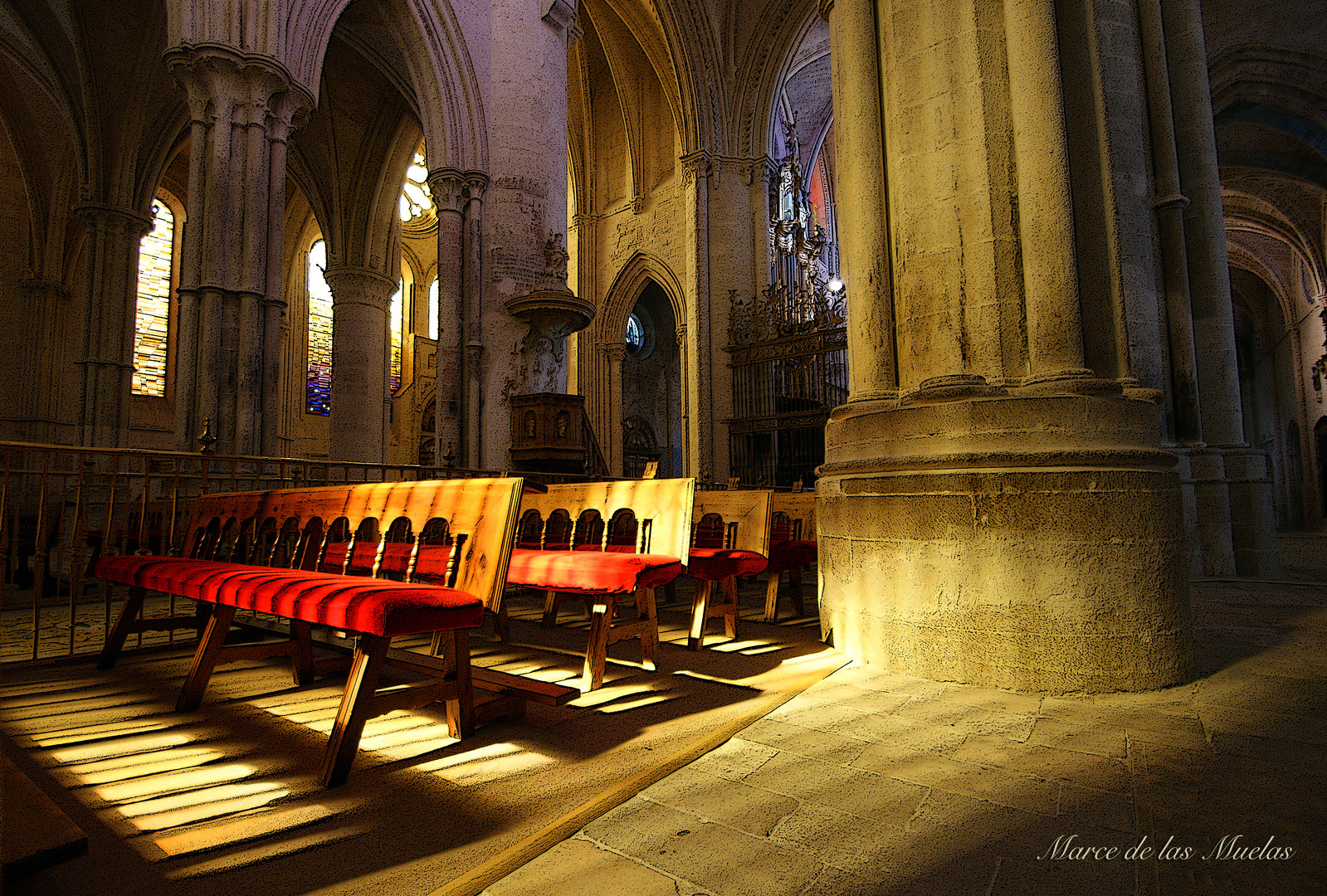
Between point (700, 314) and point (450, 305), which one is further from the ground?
point (700, 314)

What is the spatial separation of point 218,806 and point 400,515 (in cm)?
109

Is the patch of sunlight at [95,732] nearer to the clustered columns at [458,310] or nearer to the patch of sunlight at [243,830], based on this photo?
the patch of sunlight at [243,830]

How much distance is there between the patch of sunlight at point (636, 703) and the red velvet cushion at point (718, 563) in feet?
2.39

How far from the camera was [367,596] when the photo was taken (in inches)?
72.2

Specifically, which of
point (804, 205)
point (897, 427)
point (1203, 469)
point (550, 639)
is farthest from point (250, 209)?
point (804, 205)

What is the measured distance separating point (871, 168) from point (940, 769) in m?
3.00

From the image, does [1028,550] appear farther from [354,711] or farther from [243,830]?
[243,830]

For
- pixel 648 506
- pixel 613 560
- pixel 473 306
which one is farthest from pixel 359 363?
pixel 613 560

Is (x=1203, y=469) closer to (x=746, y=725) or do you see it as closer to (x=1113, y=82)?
(x=1113, y=82)

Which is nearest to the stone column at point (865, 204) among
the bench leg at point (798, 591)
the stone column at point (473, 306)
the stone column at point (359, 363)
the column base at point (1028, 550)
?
the column base at point (1028, 550)

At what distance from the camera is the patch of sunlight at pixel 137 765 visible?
6.19 ft

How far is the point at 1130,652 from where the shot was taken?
8.79 feet

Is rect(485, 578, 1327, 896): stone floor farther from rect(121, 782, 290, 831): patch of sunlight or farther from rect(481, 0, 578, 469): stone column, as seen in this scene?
rect(481, 0, 578, 469): stone column

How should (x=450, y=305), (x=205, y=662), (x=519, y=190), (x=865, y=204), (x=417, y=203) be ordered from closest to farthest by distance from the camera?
(x=205, y=662), (x=865, y=204), (x=450, y=305), (x=519, y=190), (x=417, y=203)
